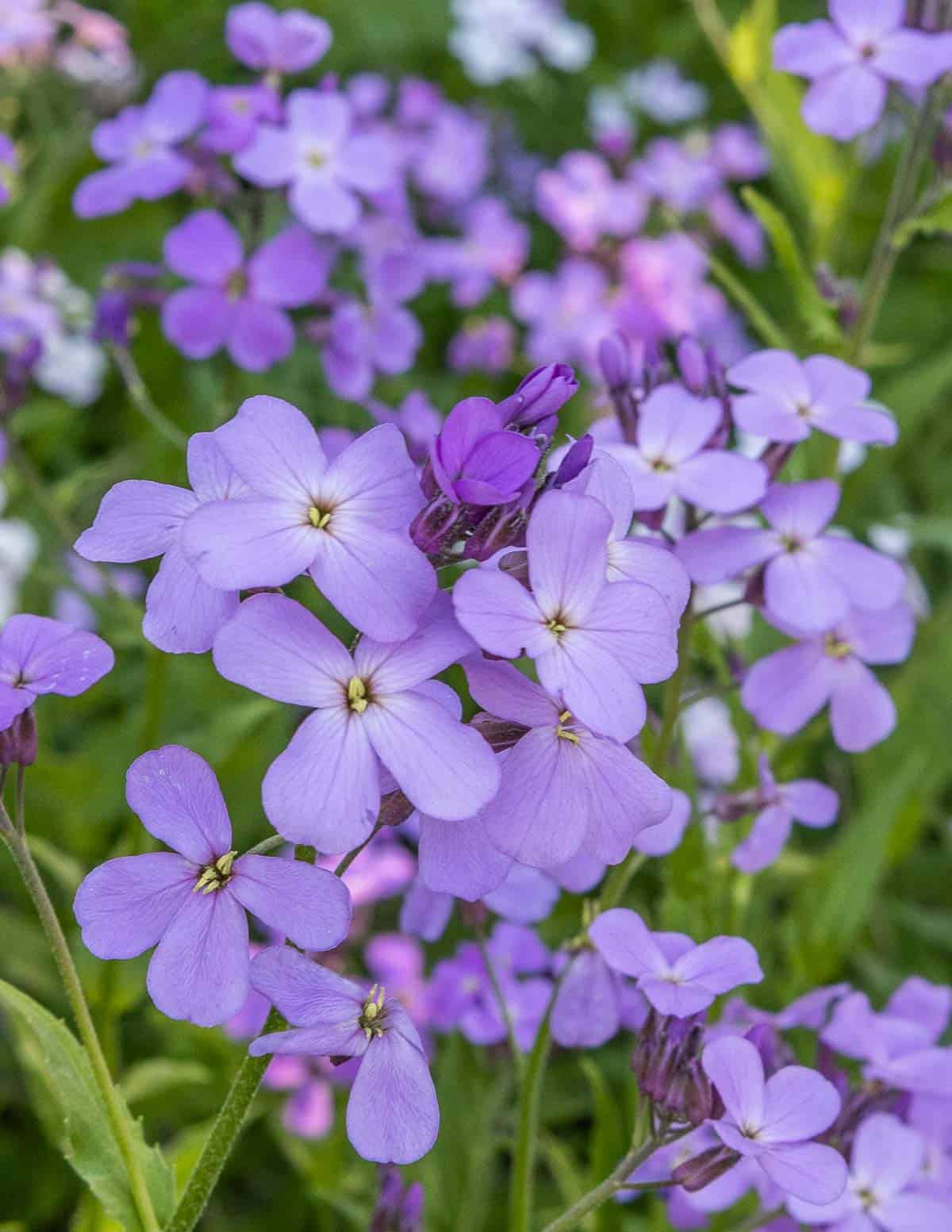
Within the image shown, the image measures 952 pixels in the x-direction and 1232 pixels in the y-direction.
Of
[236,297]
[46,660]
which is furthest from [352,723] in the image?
[236,297]

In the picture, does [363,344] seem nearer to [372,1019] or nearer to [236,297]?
[236,297]

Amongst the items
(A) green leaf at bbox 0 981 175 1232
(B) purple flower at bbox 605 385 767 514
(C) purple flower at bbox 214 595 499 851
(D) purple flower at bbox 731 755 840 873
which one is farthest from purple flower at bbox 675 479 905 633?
(A) green leaf at bbox 0 981 175 1232

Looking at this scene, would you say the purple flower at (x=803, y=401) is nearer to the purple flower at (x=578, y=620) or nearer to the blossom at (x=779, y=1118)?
the purple flower at (x=578, y=620)

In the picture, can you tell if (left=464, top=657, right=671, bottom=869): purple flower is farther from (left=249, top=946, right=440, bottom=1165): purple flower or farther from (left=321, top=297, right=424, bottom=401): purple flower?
(left=321, top=297, right=424, bottom=401): purple flower

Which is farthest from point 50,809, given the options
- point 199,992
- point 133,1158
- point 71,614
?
point 199,992

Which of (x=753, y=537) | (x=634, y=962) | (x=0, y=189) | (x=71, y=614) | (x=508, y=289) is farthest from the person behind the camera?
(x=508, y=289)

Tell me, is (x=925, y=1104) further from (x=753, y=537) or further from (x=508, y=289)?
(x=508, y=289)
